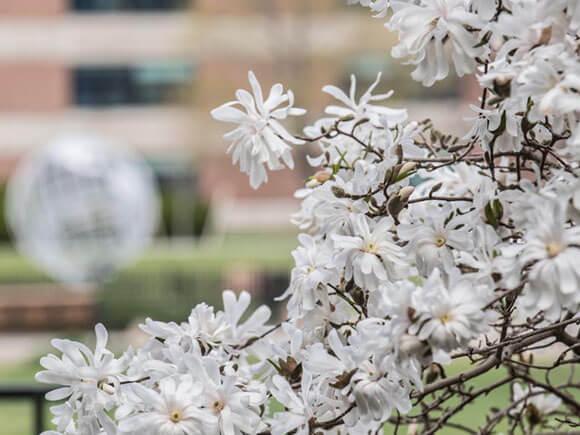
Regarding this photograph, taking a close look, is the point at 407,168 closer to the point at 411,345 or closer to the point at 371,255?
the point at 371,255

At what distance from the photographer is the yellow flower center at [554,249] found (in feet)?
4.77

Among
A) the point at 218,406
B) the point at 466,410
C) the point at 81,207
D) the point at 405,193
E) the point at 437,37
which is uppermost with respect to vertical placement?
the point at 437,37

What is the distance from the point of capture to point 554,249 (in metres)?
1.45

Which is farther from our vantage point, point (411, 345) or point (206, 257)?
point (206, 257)

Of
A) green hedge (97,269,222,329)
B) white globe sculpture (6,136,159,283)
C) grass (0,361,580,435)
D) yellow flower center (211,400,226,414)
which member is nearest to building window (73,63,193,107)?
green hedge (97,269,222,329)

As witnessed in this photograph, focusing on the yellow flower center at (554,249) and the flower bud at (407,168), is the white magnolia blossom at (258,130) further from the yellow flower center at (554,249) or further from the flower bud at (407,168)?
the yellow flower center at (554,249)

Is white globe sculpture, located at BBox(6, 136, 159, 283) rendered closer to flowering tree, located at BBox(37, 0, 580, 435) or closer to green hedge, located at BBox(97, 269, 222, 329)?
green hedge, located at BBox(97, 269, 222, 329)

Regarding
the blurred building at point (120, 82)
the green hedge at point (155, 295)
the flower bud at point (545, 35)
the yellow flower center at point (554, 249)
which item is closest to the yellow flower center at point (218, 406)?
the yellow flower center at point (554, 249)

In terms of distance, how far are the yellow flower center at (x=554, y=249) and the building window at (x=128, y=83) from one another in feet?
92.2

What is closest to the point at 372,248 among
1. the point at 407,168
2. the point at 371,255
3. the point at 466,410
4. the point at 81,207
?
the point at 371,255

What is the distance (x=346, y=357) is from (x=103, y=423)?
37 centimetres

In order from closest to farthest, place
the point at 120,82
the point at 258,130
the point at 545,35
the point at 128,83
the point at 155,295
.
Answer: the point at 545,35 < the point at 258,130 < the point at 155,295 < the point at 128,83 < the point at 120,82

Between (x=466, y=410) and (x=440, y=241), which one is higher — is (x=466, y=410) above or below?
below

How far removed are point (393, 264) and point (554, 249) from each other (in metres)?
0.34
